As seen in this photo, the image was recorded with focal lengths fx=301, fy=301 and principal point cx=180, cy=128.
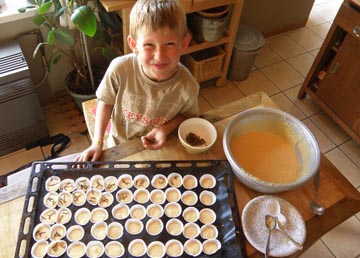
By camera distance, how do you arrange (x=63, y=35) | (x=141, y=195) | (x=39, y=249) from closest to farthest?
(x=39, y=249), (x=141, y=195), (x=63, y=35)

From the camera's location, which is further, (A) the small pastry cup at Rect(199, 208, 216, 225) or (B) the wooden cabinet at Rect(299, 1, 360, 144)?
(B) the wooden cabinet at Rect(299, 1, 360, 144)

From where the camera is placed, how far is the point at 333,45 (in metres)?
1.82

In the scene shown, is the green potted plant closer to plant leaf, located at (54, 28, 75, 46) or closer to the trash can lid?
plant leaf, located at (54, 28, 75, 46)

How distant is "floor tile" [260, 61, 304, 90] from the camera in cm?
228

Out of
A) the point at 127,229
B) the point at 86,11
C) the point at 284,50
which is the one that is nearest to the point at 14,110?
the point at 86,11

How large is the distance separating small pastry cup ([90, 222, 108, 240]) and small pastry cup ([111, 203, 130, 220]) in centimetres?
3

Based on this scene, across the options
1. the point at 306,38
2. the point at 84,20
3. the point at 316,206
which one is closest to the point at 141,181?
the point at 316,206

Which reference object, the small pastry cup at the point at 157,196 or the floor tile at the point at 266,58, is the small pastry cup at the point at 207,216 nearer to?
the small pastry cup at the point at 157,196

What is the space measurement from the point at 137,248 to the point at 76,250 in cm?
13

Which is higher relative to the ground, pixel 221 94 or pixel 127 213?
pixel 127 213

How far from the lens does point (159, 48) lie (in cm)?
81

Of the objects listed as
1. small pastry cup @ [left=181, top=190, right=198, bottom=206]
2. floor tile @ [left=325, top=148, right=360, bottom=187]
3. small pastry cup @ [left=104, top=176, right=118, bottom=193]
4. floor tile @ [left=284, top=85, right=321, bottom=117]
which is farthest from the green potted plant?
floor tile @ [left=325, top=148, right=360, bottom=187]

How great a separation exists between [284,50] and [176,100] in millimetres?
1873

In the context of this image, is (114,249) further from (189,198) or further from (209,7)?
(209,7)
